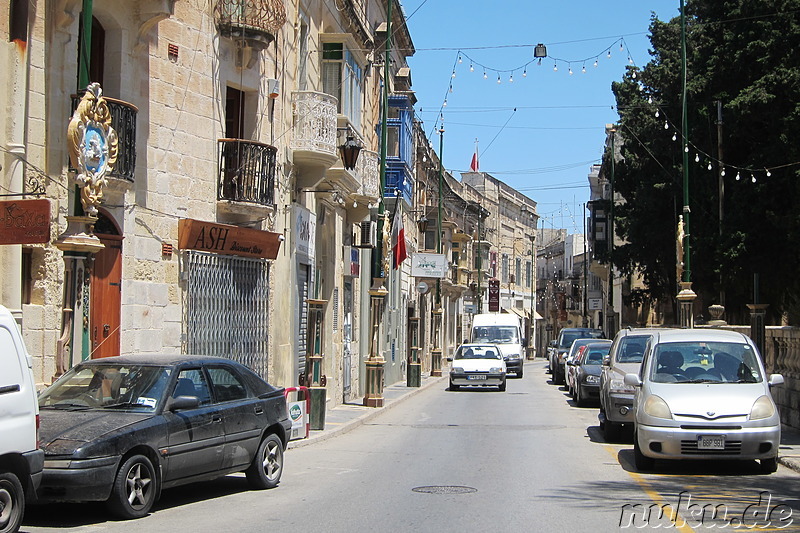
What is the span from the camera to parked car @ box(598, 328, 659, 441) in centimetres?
1712

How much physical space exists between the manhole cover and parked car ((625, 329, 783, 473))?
282 cm

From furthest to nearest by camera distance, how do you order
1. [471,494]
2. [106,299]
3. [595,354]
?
[595,354] < [106,299] < [471,494]

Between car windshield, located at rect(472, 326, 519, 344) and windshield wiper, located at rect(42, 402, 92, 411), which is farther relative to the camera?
car windshield, located at rect(472, 326, 519, 344)

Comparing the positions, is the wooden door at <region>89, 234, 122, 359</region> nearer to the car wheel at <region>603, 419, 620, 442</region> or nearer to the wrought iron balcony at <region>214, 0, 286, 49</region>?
the wrought iron balcony at <region>214, 0, 286, 49</region>

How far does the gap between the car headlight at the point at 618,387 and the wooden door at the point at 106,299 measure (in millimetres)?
8329

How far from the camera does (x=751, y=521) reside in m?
9.62

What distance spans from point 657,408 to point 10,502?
8.37 m

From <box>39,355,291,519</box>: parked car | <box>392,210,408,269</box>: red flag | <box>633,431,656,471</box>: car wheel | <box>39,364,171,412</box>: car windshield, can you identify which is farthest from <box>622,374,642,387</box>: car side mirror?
<box>392,210,408,269</box>: red flag

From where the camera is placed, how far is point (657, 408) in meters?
13.2

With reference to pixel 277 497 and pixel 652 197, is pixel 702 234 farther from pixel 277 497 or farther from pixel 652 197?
pixel 277 497

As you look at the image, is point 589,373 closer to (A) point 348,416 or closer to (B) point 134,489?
(A) point 348,416

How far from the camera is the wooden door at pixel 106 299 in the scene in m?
15.0

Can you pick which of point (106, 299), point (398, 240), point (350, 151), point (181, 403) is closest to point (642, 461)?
point (181, 403)

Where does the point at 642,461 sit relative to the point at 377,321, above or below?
below
